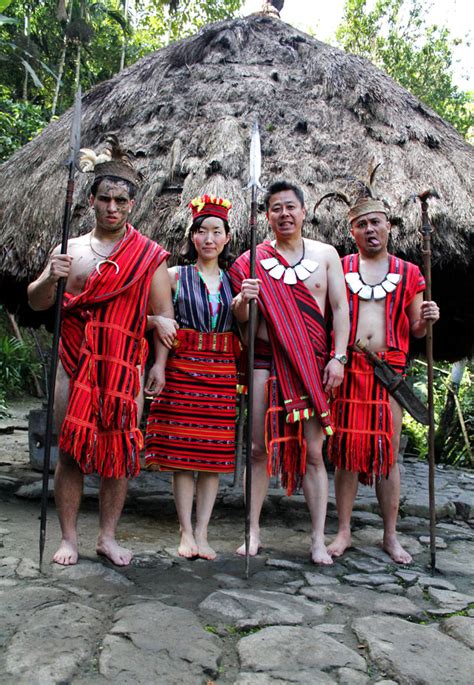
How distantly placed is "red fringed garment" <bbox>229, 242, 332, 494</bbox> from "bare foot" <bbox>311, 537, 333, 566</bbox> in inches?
11.3

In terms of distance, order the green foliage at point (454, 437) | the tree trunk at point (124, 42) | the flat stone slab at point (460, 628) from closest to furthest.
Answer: the flat stone slab at point (460, 628) < the green foliage at point (454, 437) < the tree trunk at point (124, 42)

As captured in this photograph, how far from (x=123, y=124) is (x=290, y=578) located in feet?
12.4

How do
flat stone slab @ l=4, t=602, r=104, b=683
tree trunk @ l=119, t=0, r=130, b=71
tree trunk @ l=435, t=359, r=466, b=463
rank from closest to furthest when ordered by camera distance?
1. flat stone slab @ l=4, t=602, r=104, b=683
2. tree trunk @ l=435, t=359, r=466, b=463
3. tree trunk @ l=119, t=0, r=130, b=71


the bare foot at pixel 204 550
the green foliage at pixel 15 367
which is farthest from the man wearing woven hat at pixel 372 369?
the green foliage at pixel 15 367

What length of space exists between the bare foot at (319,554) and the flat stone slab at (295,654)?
0.83 meters

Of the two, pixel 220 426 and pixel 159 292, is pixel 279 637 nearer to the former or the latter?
pixel 220 426

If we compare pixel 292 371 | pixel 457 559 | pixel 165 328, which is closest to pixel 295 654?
pixel 292 371

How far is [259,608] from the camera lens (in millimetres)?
2398

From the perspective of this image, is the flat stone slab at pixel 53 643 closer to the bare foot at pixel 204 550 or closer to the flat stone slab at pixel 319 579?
the bare foot at pixel 204 550

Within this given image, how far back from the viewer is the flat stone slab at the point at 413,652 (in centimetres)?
192

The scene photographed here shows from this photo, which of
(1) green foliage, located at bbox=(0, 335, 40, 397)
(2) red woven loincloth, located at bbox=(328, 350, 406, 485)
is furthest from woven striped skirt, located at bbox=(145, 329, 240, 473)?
(1) green foliage, located at bbox=(0, 335, 40, 397)

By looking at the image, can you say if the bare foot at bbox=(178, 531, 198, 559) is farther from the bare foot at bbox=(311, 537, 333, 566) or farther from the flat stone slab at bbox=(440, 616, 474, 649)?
the flat stone slab at bbox=(440, 616, 474, 649)

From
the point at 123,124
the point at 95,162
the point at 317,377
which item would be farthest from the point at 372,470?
the point at 123,124

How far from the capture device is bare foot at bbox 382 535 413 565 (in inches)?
125
